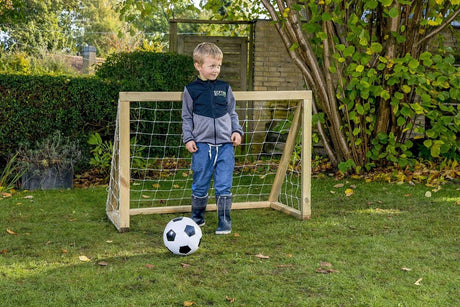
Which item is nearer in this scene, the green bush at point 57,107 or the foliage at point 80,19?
the green bush at point 57,107

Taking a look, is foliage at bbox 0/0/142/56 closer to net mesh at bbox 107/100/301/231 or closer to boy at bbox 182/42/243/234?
net mesh at bbox 107/100/301/231

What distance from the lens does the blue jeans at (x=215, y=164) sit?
496cm

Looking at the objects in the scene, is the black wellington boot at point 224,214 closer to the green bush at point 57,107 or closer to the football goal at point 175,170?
the football goal at point 175,170

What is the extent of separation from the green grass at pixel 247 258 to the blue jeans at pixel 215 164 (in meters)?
0.42

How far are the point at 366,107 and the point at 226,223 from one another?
306 centimetres

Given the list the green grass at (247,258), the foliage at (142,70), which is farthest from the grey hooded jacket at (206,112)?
the foliage at (142,70)

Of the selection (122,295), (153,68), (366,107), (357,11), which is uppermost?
(357,11)

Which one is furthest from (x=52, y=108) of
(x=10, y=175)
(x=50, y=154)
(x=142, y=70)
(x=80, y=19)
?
(x=80, y=19)

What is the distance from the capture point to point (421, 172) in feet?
25.3

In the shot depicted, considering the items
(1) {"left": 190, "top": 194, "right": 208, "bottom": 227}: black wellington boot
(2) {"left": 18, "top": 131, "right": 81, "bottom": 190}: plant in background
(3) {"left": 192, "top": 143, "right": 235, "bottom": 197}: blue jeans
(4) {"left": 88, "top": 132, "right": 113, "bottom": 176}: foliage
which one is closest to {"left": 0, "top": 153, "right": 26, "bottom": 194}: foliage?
(2) {"left": 18, "top": 131, "right": 81, "bottom": 190}: plant in background

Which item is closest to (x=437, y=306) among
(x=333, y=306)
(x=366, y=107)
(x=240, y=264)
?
(x=333, y=306)

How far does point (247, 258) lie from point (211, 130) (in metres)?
1.17

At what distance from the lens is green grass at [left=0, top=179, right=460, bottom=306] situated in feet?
11.3

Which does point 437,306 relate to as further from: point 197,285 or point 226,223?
point 226,223
